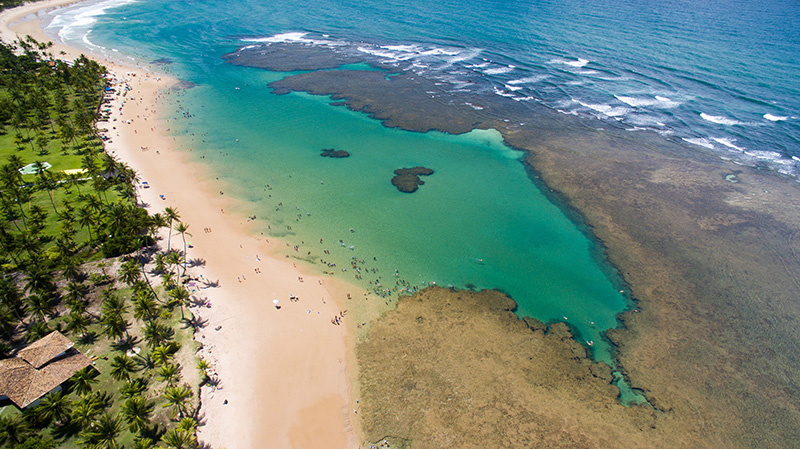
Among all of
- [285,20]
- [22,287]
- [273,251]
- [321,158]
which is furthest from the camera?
[285,20]

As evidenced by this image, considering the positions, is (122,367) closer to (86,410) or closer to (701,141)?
(86,410)

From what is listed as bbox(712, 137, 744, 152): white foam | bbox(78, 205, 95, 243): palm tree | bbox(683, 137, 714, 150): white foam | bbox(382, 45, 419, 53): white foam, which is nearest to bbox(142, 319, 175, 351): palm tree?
bbox(78, 205, 95, 243): palm tree

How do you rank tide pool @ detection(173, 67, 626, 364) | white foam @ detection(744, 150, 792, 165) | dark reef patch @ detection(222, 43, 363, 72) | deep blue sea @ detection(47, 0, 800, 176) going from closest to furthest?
tide pool @ detection(173, 67, 626, 364)
white foam @ detection(744, 150, 792, 165)
deep blue sea @ detection(47, 0, 800, 176)
dark reef patch @ detection(222, 43, 363, 72)

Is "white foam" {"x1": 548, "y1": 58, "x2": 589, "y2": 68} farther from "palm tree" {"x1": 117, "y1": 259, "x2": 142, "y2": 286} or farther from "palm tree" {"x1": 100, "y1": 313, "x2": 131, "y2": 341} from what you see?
"palm tree" {"x1": 100, "y1": 313, "x2": 131, "y2": 341}

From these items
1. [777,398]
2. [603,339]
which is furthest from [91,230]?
[777,398]

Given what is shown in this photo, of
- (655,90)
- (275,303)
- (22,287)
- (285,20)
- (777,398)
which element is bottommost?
(777,398)

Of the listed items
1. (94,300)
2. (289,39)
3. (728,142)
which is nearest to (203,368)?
(94,300)

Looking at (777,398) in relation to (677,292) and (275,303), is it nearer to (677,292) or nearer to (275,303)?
(677,292)
